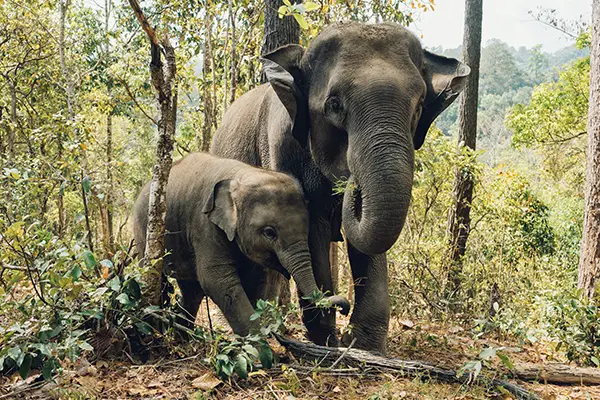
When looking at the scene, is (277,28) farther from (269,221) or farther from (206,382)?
(206,382)

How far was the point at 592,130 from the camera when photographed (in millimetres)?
7543

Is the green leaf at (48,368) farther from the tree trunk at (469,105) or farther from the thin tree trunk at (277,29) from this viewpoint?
the tree trunk at (469,105)

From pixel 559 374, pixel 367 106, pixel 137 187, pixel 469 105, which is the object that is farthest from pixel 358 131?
pixel 137 187

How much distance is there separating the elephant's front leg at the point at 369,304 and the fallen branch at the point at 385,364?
2.11 ft

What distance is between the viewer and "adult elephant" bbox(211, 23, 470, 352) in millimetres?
4520

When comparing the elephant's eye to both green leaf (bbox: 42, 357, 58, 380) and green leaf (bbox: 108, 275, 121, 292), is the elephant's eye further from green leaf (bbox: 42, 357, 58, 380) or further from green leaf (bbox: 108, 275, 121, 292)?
green leaf (bbox: 42, 357, 58, 380)

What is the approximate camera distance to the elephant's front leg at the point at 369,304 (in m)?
5.56

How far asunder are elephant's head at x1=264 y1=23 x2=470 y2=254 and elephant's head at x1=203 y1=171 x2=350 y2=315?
0.42 metres

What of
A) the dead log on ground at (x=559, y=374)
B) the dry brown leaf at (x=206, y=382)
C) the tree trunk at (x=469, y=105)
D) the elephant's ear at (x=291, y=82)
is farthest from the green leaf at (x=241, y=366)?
the tree trunk at (x=469, y=105)

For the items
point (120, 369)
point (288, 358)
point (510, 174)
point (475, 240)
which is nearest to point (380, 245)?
point (288, 358)

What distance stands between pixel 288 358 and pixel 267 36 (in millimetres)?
4257

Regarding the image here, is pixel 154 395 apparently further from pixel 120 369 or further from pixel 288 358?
pixel 288 358

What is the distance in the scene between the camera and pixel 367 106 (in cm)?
468

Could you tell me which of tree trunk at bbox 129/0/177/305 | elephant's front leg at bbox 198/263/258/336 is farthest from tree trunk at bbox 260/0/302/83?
elephant's front leg at bbox 198/263/258/336
